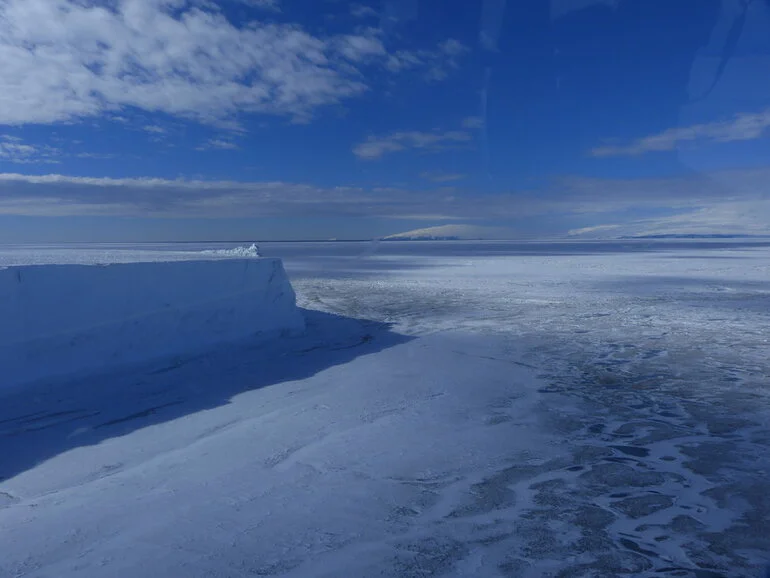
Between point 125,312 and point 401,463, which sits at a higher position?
point 125,312

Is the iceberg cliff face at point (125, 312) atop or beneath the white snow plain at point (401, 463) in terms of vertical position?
atop

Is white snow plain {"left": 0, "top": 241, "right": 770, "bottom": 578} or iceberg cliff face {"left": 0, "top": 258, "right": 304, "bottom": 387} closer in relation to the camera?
white snow plain {"left": 0, "top": 241, "right": 770, "bottom": 578}

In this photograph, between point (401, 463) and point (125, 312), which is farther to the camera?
point (125, 312)

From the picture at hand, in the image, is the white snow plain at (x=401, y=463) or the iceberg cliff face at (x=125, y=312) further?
the iceberg cliff face at (x=125, y=312)

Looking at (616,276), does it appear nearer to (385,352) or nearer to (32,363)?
(385,352)
